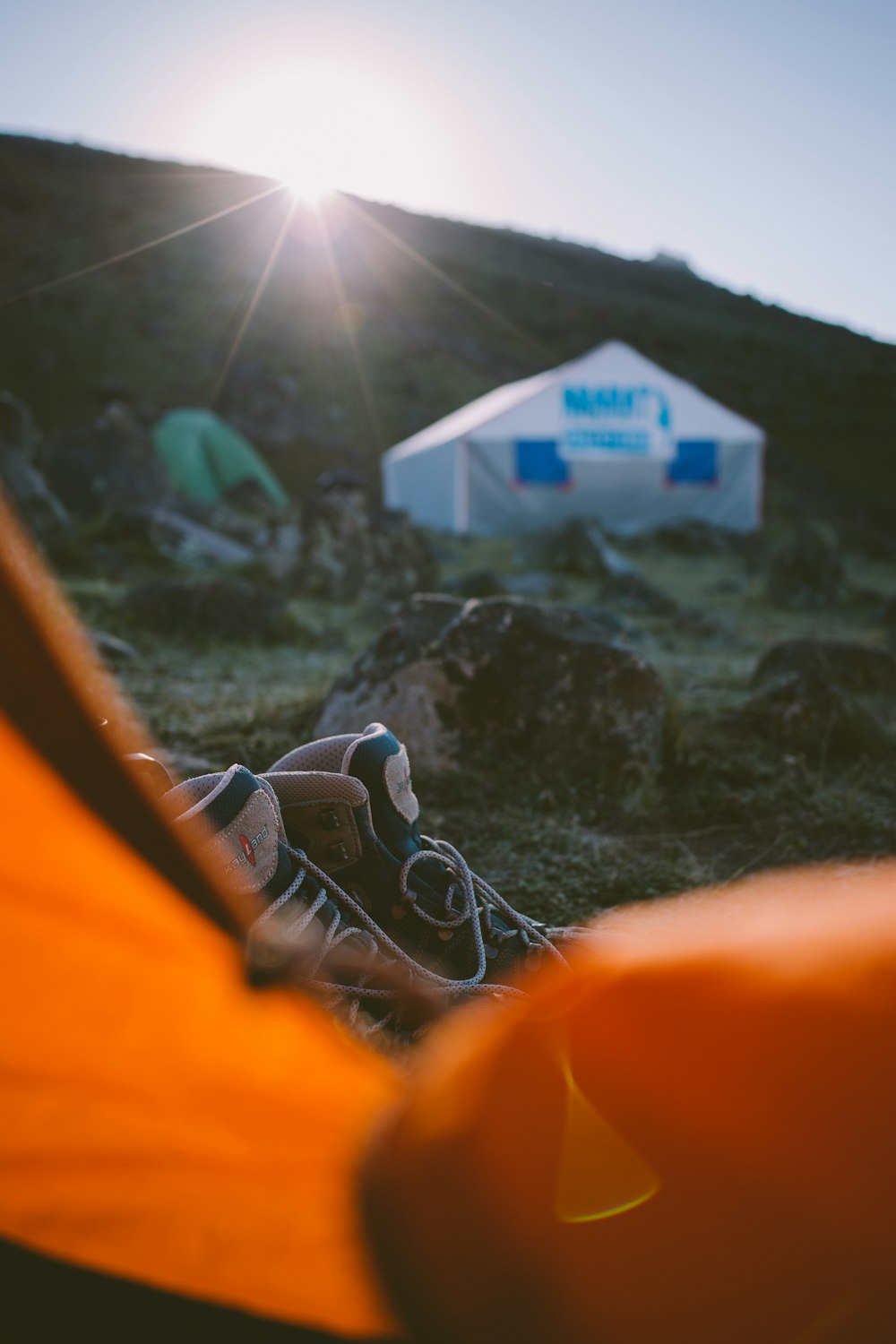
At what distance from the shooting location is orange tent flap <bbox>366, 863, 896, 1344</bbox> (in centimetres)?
47

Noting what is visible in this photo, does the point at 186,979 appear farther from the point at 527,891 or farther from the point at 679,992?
the point at 527,891

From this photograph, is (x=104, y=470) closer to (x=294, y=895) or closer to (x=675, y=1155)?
(x=294, y=895)

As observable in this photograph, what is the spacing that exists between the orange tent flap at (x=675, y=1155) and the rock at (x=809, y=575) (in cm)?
822

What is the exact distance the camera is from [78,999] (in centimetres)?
62

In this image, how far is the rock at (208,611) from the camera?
487 centimetres

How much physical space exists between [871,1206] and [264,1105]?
1.37ft

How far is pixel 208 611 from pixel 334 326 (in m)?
28.1

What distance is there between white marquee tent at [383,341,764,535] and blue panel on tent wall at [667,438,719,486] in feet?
0.05

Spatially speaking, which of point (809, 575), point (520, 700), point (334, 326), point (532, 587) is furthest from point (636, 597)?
point (334, 326)

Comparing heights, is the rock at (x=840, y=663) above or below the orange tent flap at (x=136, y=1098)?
below

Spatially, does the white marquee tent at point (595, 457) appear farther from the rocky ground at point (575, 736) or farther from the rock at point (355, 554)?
the rocky ground at point (575, 736)

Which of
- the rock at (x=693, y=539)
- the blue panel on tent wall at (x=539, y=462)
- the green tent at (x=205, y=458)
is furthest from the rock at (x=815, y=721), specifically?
the green tent at (x=205, y=458)

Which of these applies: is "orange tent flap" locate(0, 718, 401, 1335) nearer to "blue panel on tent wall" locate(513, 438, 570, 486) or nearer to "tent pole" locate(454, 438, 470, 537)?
"tent pole" locate(454, 438, 470, 537)

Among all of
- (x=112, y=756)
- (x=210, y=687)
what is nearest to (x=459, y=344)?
(x=210, y=687)
